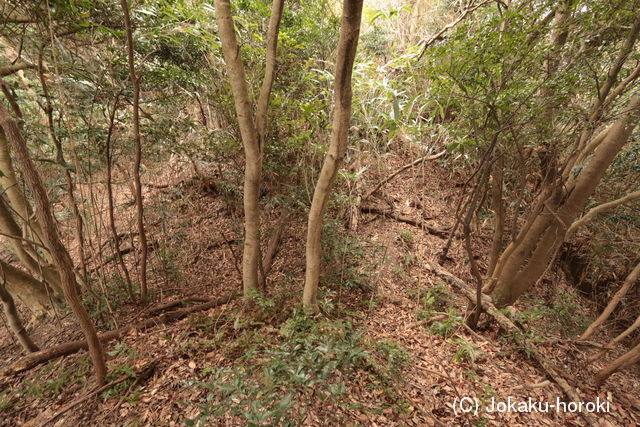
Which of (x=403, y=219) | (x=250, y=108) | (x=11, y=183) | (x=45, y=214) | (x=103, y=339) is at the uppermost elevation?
(x=250, y=108)

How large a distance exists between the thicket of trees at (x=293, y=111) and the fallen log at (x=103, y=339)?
23.4 inches

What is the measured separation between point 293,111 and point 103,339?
3854 mm

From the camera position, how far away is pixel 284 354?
2062mm

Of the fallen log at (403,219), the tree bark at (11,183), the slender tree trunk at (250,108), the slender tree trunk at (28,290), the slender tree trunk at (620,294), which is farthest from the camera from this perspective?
the fallen log at (403,219)

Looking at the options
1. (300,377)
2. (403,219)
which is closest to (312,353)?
(300,377)

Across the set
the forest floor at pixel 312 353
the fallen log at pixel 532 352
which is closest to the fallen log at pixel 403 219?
the forest floor at pixel 312 353

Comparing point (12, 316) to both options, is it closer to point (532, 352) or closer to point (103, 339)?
point (103, 339)

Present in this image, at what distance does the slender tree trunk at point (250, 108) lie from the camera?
219 centimetres

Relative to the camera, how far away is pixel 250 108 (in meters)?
2.45

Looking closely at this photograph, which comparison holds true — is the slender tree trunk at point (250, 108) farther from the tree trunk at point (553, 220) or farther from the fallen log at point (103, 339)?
the tree trunk at point (553, 220)

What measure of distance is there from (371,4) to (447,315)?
859 centimetres

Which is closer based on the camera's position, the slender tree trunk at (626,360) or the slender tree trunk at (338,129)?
the slender tree trunk at (338,129)
